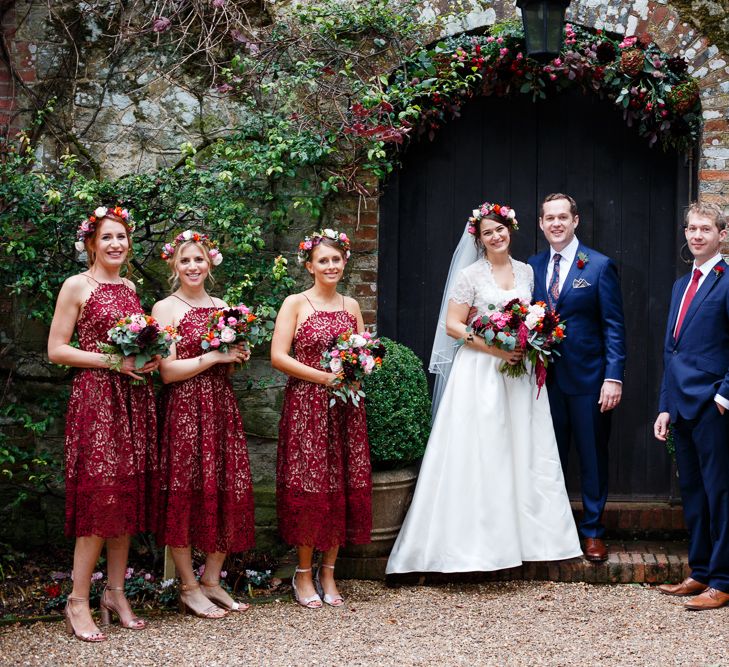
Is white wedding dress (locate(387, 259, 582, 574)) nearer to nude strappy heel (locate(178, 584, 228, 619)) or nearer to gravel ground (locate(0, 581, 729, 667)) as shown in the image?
gravel ground (locate(0, 581, 729, 667))

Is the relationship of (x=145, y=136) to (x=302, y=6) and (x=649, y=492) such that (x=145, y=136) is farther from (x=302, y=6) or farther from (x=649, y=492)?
(x=649, y=492)

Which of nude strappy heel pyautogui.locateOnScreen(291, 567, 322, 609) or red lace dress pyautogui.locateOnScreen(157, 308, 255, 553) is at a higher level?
red lace dress pyautogui.locateOnScreen(157, 308, 255, 553)

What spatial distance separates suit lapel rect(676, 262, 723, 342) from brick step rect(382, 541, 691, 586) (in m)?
1.37

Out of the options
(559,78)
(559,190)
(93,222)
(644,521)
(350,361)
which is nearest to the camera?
(93,222)

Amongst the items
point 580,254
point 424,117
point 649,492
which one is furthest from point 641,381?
point 424,117

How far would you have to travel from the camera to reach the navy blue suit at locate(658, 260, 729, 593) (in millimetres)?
4430

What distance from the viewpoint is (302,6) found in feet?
17.7

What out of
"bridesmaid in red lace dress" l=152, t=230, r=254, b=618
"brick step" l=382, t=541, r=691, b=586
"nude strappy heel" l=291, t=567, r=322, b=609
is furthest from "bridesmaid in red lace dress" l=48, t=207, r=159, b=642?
"brick step" l=382, t=541, r=691, b=586

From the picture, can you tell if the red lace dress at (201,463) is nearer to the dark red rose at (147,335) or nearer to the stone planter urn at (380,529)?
the dark red rose at (147,335)

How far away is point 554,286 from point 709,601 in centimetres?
185

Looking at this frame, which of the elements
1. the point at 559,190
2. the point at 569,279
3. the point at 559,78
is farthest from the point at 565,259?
the point at 559,78

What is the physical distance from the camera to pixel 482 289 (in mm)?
5023

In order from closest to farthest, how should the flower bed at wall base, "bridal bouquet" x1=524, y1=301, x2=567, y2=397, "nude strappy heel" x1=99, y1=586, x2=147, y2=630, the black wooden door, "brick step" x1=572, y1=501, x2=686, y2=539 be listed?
1. "nude strappy heel" x1=99, y1=586, x2=147, y2=630
2. "bridal bouquet" x1=524, y1=301, x2=567, y2=397
3. the flower bed at wall base
4. "brick step" x1=572, y1=501, x2=686, y2=539
5. the black wooden door

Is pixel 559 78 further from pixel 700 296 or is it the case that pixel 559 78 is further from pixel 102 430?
pixel 102 430
